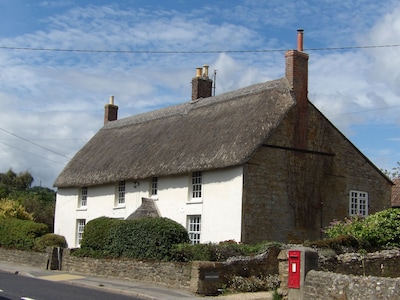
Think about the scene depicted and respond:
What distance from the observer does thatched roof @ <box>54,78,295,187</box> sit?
25.4 m

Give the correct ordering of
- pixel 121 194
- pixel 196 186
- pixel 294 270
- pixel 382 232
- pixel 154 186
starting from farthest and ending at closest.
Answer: pixel 121 194
pixel 154 186
pixel 196 186
pixel 382 232
pixel 294 270

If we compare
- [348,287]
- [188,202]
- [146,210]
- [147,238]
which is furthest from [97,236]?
[348,287]

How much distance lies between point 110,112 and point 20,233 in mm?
13982

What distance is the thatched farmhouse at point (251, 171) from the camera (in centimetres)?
2462

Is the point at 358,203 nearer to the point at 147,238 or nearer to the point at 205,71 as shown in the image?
the point at 147,238

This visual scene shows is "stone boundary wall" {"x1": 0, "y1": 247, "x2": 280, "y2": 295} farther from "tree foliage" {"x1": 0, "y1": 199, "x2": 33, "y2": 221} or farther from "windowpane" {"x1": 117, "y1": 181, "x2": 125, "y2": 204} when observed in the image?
"tree foliage" {"x1": 0, "y1": 199, "x2": 33, "y2": 221}

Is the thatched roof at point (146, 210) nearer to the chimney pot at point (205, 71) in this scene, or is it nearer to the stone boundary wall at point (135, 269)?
the stone boundary wall at point (135, 269)

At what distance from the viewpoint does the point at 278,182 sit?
25484mm

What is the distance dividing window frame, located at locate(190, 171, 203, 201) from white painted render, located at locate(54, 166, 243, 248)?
0.48 feet

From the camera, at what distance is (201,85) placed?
34.6m

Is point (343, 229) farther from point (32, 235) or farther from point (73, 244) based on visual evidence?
point (73, 244)

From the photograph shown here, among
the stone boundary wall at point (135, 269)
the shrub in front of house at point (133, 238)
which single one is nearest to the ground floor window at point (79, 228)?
the stone boundary wall at point (135, 269)

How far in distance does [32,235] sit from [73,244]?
585cm

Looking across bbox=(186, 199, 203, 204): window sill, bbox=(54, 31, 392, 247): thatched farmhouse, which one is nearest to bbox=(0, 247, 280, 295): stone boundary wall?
bbox=(54, 31, 392, 247): thatched farmhouse
